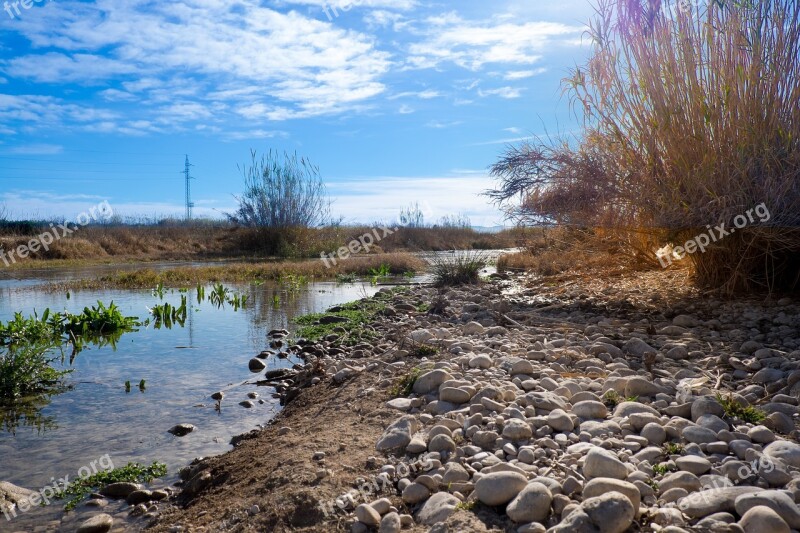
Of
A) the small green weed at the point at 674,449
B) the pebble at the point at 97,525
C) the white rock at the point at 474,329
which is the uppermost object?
the white rock at the point at 474,329

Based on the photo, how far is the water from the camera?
14.2 feet

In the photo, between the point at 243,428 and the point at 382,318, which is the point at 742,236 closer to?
the point at 382,318

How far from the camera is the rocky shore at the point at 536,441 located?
2.48 meters

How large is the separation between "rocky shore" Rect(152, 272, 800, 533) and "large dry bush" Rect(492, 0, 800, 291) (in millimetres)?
1100

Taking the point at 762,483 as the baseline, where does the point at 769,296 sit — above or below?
above

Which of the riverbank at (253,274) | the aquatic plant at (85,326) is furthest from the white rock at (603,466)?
the riverbank at (253,274)

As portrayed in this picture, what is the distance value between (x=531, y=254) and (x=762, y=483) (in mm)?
13605

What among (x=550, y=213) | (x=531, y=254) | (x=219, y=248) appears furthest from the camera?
(x=219, y=248)

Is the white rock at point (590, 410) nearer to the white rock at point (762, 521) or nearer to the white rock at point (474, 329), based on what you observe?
the white rock at point (762, 521)

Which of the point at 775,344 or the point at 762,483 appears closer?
the point at 762,483

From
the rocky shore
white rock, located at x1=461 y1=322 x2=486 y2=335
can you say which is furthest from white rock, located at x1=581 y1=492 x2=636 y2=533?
white rock, located at x1=461 y1=322 x2=486 y2=335

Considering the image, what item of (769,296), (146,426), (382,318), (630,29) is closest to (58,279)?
(382,318)

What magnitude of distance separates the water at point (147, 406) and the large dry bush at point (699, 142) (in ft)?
15.2

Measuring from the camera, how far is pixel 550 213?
7832 mm
